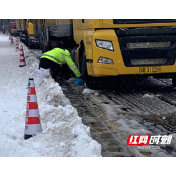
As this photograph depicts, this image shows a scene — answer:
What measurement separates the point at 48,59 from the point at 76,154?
21.1 feet

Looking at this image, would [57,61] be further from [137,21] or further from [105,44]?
[137,21]

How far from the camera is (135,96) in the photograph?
8367 millimetres

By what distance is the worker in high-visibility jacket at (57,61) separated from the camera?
10.3 meters

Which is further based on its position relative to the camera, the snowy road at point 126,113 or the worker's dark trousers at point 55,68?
the worker's dark trousers at point 55,68

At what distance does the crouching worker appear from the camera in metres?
10.3

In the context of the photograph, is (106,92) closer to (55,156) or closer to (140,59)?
(140,59)

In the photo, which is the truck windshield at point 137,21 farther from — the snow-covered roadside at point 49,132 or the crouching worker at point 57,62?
the crouching worker at point 57,62

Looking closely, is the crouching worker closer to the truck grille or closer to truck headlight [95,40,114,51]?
truck headlight [95,40,114,51]

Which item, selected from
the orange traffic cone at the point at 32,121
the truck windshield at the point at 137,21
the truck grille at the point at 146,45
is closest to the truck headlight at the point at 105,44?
the truck grille at the point at 146,45

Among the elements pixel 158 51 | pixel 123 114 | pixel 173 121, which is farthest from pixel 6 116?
pixel 158 51

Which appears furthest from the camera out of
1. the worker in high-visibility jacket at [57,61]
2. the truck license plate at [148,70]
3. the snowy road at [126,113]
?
the worker in high-visibility jacket at [57,61]

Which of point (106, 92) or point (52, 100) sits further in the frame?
point (106, 92)

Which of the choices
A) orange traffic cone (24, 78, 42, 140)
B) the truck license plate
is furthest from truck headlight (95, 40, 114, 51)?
orange traffic cone (24, 78, 42, 140)
